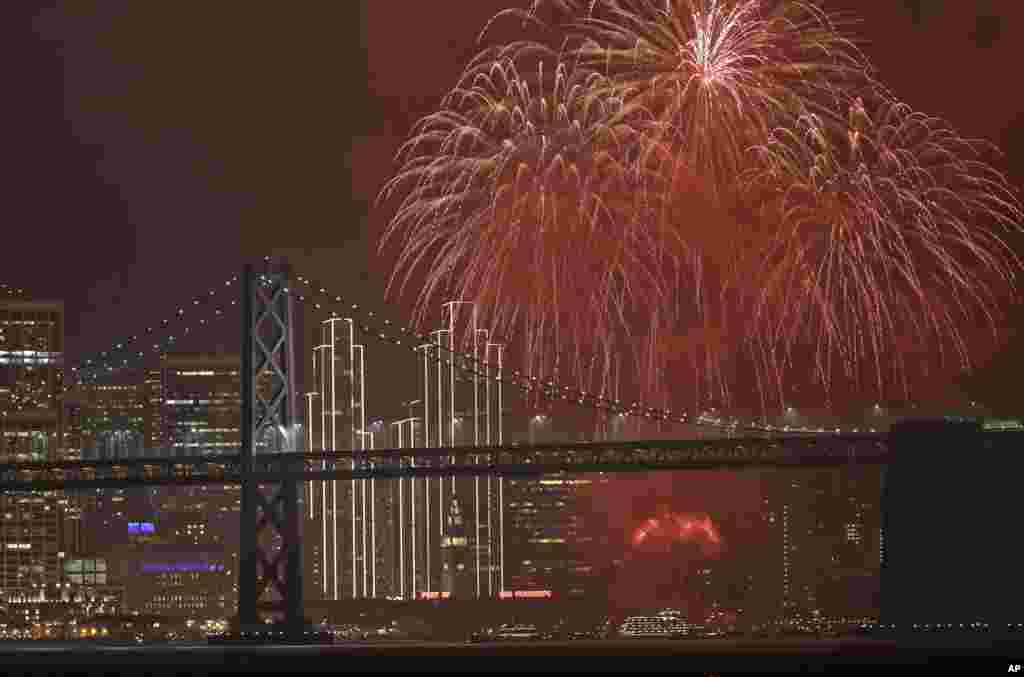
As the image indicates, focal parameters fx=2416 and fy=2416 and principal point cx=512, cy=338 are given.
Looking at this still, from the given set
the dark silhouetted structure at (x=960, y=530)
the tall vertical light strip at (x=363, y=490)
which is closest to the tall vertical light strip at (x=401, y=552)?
the tall vertical light strip at (x=363, y=490)

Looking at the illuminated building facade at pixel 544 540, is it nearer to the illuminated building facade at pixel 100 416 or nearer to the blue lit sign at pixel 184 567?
the illuminated building facade at pixel 100 416

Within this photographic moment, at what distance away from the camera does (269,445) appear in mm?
69688

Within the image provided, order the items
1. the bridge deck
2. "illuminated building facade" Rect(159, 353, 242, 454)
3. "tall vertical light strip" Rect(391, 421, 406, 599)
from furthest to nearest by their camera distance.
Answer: "illuminated building facade" Rect(159, 353, 242, 454), "tall vertical light strip" Rect(391, 421, 406, 599), the bridge deck

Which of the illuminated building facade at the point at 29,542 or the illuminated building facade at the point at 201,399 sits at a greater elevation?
the illuminated building facade at the point at 201,399

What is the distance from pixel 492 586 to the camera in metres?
99.0

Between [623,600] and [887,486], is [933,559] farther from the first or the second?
[623,600]

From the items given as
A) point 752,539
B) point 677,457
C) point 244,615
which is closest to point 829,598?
point 752,539

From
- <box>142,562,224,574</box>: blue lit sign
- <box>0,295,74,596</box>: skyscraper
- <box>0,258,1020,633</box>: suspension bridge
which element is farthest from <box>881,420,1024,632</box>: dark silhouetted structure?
<box>142,562,224,574</box>: blue lit sign

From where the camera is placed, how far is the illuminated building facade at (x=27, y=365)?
11175cm

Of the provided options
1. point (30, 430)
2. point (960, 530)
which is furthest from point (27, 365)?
point (960, 530)

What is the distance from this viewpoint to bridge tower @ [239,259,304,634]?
66.1 metres

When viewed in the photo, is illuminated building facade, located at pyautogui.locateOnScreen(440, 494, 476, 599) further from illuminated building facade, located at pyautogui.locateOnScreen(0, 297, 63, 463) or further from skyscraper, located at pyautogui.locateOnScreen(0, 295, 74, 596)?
illuminated building facade, located at pyautogui.locateOnScreen(0, 297, 63, 463)

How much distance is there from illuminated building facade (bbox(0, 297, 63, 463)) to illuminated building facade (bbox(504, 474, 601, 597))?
23.0 meters

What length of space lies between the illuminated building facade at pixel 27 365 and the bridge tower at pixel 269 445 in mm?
40755
